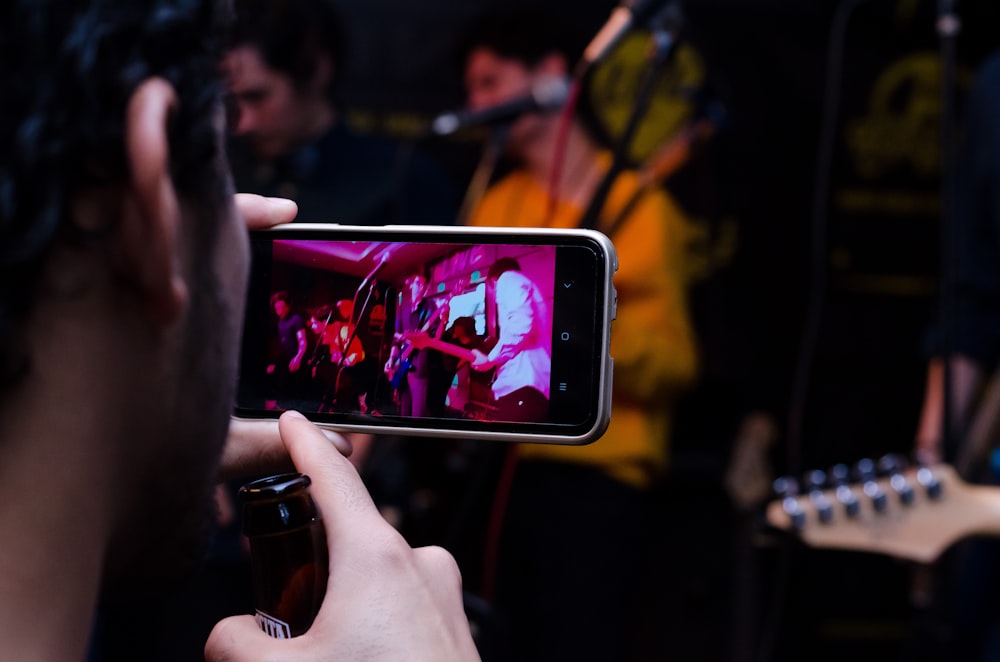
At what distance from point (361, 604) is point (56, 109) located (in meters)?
0.28

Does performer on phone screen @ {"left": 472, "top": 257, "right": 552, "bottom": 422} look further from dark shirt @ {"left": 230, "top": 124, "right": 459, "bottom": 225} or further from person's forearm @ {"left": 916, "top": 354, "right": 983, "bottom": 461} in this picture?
person's forearm @ {"left": 916, "top": 354, "right": 983, "bottom": 461}

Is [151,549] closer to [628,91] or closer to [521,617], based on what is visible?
[521,617]

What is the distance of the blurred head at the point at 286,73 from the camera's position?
1.61 meters

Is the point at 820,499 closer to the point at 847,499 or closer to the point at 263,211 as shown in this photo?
the point at 847,499

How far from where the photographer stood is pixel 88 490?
0.48 m

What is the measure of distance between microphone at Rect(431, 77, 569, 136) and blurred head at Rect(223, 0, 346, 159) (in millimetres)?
278

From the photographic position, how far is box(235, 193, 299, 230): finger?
0.66 meters

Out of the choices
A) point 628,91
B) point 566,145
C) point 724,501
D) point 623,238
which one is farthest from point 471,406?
point 724,501

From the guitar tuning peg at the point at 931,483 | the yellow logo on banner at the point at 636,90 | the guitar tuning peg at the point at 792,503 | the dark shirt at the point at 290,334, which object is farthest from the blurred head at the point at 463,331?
the yellow logo on banner at the point at 636,90

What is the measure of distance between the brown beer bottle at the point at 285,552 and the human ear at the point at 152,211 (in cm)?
12

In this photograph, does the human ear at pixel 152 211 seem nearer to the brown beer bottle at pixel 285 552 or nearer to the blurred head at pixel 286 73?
the brown beer bottle at pixel 285 552

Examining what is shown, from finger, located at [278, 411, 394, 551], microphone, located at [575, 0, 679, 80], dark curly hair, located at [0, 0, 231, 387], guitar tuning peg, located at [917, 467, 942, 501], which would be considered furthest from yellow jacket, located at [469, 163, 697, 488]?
dark curly hair, located at [0, 0, 231, 387]

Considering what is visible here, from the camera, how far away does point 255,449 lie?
69 centimetres

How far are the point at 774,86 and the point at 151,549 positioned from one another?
2.25m
